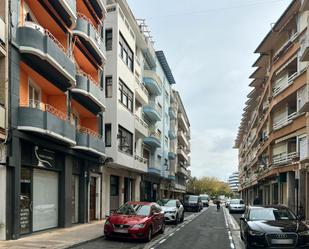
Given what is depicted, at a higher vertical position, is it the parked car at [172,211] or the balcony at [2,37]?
the balcony at [2,37]

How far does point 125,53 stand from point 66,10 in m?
13.0

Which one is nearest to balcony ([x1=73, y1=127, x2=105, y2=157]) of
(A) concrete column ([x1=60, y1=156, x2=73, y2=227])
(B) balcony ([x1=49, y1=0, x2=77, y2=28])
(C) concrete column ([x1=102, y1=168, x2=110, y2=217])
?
(A) concrete column ([x1=60, y1=156, x2=73, y2=227])

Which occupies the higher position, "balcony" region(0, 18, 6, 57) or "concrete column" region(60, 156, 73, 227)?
"balcony" region(0, 18, 6, 57)

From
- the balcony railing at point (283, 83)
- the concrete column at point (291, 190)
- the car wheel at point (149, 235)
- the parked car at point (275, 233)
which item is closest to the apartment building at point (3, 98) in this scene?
the car wheel at point (149, 235)

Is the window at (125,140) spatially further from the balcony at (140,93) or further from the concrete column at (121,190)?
the balcony at (140,93)

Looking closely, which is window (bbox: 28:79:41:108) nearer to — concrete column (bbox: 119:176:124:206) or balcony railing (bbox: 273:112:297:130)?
concrete column (bbox: 119:176:124:206)

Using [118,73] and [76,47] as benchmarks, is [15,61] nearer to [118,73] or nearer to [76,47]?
[76,47]

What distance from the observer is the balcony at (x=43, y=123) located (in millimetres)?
16906

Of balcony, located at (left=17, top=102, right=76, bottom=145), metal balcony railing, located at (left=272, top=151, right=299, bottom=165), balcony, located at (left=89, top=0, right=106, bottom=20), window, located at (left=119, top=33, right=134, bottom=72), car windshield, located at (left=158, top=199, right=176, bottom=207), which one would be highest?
balcony, located at (left=89, top=0, right=106, bottom=20)

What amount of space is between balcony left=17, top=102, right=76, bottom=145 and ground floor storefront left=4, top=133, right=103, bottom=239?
48 cm

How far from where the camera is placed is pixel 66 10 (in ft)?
67.5

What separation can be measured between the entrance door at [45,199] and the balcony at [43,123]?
5.76 ft

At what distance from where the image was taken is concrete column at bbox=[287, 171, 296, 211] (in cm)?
3403

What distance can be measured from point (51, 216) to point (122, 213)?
12.7 feet
